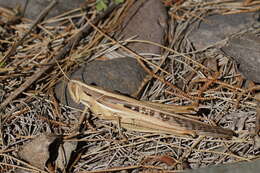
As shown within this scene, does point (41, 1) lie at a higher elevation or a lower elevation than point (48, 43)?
higher

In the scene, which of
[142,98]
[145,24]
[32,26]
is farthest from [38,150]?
[145,24]

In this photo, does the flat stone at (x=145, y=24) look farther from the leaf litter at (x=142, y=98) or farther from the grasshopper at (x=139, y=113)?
the grasshopper at (x=139, y=113)

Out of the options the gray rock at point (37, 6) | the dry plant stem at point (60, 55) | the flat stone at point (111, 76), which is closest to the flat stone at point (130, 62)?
the flat stone at point (111, 76)

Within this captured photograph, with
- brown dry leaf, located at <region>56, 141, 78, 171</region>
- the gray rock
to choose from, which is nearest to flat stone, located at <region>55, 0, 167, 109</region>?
brown dry leaf, located at <region>56, 141, 78, 171</region>

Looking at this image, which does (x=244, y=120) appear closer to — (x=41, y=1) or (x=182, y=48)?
(x=182, y=48)

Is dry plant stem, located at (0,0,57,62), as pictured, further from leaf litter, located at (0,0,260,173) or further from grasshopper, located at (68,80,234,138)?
grasshopper, located at (68,80,234,138)

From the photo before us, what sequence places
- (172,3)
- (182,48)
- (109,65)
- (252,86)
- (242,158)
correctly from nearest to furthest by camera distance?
(242,158) < (252,86) < (109,65) < (182,48) < (172,3)

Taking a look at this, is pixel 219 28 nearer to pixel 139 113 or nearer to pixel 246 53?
pixel 246 53

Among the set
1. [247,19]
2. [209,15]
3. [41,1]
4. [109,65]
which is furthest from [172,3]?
[41,1]
